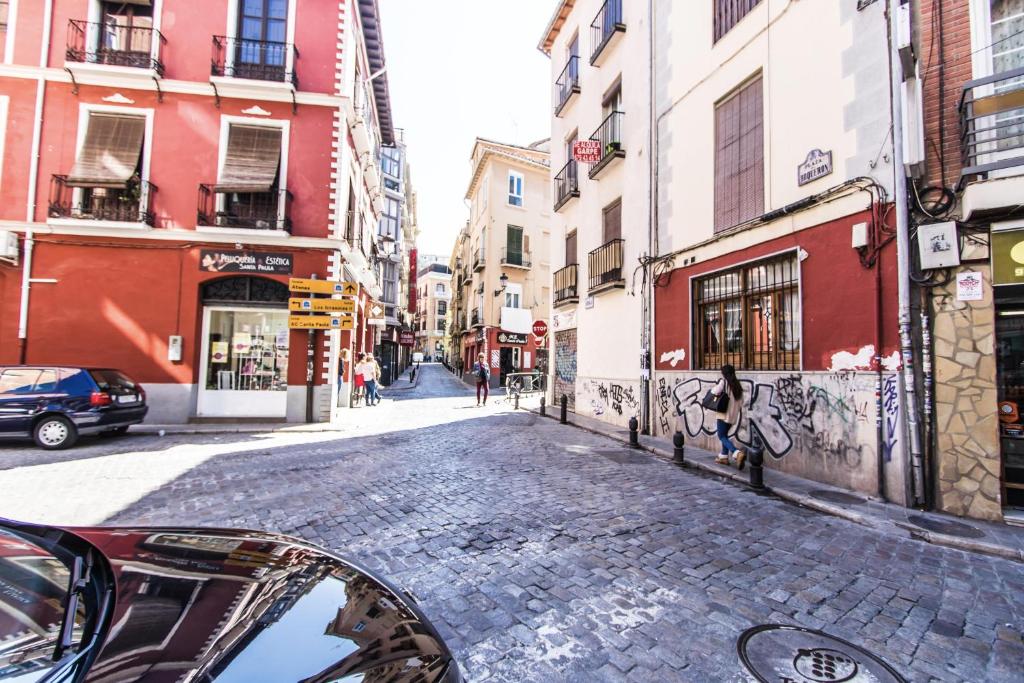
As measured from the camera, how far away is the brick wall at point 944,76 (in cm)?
567

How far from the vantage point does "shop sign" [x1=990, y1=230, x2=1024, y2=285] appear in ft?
17.0

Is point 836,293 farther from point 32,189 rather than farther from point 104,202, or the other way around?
point 32,189

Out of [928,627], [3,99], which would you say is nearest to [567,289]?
[928,627]

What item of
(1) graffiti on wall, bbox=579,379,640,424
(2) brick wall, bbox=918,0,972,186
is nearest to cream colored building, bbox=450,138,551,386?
(1) graffiti on wall, bbox=579,379,640,424

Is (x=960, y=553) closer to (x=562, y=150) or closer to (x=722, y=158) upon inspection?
(x=722, y=158)

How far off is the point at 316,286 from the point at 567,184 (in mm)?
9423

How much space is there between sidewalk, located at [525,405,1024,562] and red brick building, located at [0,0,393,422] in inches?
429

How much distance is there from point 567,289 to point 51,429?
1372 centimetres

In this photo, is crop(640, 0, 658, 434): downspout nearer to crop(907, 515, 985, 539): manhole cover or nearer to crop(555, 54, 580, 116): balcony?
crop(555, 54, 580, 116): balcony

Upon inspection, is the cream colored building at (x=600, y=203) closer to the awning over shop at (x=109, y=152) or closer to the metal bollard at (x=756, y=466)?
the metal bollard at (x=756, y=466)

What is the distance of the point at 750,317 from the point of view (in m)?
8.61

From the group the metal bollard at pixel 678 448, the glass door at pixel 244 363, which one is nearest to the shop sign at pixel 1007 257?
the metal bollard at pixel 678 448

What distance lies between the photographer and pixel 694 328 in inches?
394

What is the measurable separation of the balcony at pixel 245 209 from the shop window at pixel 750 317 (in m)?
10.9
